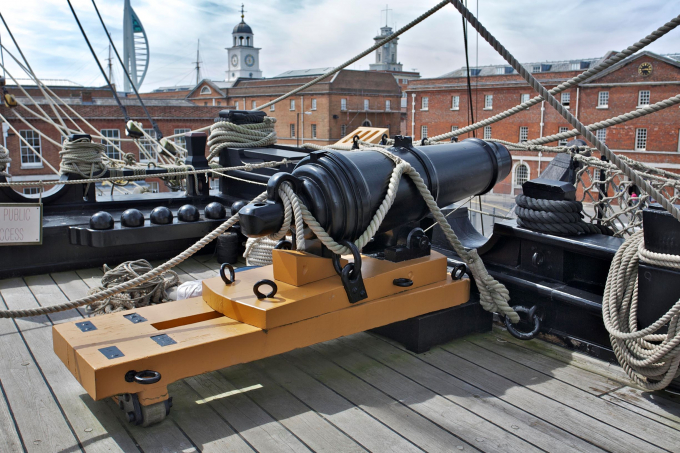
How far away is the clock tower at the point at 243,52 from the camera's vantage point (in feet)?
259

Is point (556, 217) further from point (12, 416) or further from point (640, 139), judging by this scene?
point (640, 139)

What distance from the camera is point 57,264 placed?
3.56 meters

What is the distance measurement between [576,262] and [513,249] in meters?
0.28

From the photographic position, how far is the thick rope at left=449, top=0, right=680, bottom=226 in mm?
1740

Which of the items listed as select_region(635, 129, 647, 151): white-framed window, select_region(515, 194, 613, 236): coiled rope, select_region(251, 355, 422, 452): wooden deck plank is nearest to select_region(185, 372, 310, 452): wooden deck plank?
select_region(251, 355, 422, 452): wooden deck plank

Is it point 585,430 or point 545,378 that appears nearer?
point 585,430

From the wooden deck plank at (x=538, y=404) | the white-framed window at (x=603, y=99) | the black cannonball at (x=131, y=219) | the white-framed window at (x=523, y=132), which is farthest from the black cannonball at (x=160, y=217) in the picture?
the white-framed window at (x=523, y=132)

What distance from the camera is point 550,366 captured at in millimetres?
2229

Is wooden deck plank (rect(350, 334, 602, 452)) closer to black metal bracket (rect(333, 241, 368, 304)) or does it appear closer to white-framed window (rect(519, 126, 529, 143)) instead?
black metal bracket (rect(333, 241, 368, 304))

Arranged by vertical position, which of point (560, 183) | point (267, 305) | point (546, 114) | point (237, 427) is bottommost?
point (237, 427)

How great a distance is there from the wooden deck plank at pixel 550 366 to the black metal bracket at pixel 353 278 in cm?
61

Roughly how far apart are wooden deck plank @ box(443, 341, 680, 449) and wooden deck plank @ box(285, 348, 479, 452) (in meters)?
0.45

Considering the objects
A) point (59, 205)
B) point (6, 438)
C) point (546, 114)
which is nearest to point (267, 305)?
point (6, 438)

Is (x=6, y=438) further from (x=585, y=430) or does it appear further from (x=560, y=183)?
(x=560, y=183)
